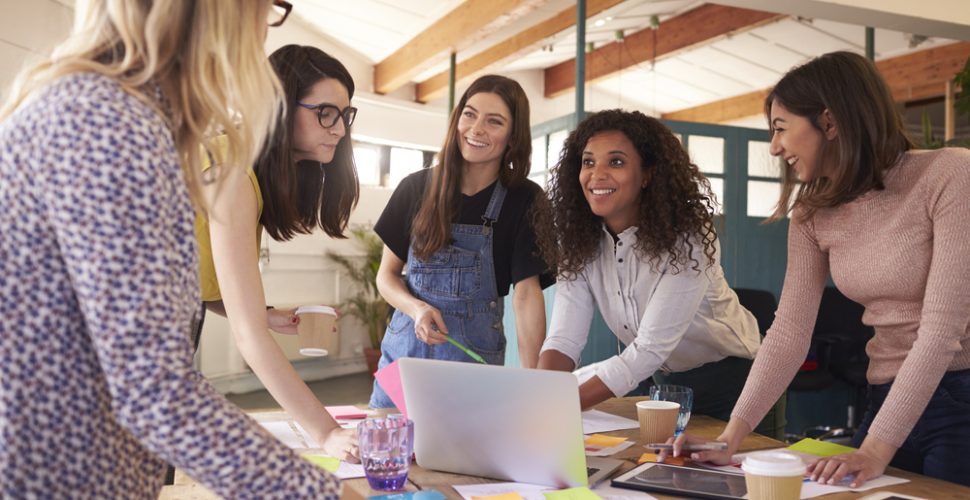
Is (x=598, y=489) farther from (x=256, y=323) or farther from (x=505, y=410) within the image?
(x=256, y=323)

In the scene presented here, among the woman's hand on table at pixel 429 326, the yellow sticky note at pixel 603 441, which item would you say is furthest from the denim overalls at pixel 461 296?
the yellow sticky note at pixel 603 441

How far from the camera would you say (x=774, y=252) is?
5348mm

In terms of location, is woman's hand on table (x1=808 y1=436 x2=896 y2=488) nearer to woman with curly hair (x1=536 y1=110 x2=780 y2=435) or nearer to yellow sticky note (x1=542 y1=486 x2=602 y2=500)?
yellow sticky note (x1=542 y1=486 x2=602 y2=500)

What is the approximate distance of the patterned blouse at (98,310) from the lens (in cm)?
71

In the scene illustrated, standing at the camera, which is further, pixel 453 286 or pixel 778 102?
pixel 453 286

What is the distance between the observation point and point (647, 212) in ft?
7.29

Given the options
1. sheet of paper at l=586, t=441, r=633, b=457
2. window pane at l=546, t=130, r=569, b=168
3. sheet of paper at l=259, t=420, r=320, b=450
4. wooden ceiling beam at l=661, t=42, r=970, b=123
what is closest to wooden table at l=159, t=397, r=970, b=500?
sheet of paper at l=586, t=441, r=633, b=457

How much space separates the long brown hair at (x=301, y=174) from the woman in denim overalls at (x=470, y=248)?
39 cm

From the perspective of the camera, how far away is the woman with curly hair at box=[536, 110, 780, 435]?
7.07 ft

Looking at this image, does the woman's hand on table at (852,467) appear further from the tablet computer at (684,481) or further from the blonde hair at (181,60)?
the blonde hair at (181,60)

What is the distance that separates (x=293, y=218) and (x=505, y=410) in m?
0.69

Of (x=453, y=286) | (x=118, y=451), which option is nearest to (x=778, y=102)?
(x=453, y=286)

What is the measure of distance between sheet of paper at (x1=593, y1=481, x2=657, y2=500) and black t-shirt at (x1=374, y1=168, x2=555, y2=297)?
107 centimetres

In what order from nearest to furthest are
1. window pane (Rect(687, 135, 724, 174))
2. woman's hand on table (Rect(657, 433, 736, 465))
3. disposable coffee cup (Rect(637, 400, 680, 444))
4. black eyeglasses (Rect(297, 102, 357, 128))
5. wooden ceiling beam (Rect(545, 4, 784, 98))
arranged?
woman's hand on table (Rect(657, 433, 736, 465)) → disposable coffee cup (Rect(637, 400, 680, 444)) → black eyeglasses (Rect(297, 102, 357, 128)) → window pane (Rect(687, 135, 724, 174)) → wooden ceiling beam (Rect(545, 4, 784, 98))
